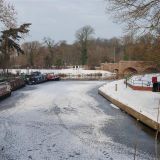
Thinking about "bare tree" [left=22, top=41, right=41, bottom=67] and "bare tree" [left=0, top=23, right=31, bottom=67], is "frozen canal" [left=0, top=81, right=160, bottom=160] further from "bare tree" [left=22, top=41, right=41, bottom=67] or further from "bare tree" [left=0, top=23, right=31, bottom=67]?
"bare tree" [left=22, top=41, right=41, bottom=67]

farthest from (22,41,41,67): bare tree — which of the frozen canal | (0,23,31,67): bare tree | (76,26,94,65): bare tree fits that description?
the frozen canal

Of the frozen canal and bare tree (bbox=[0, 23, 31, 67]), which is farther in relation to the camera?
bare tree (bbox=[0, 23, 31, 67])

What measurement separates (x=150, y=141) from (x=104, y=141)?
2131mm

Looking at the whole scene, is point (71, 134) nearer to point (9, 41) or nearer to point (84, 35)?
point (9, 41)

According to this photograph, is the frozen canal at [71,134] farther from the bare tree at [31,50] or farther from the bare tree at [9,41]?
the bare tree at [31,50]

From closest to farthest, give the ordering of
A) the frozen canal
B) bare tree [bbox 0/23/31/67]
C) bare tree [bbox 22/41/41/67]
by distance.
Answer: the frozen canal
bare tree [bbox 0/23/31/67]
bare tree [bbox 22/41/41/67]

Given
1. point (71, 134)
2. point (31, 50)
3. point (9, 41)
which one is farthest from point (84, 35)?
point (71, 134)

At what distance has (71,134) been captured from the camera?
68.5ft

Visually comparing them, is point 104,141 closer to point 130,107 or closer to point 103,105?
point 130,107

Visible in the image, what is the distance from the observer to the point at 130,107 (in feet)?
93.6

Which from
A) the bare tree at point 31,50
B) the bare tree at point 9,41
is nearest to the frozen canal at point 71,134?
the bare tree at point 9,41

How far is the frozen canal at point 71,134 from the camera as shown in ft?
54.8

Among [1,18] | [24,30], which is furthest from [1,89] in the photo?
[24,30]

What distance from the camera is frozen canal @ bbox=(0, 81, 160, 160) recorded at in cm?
1670
